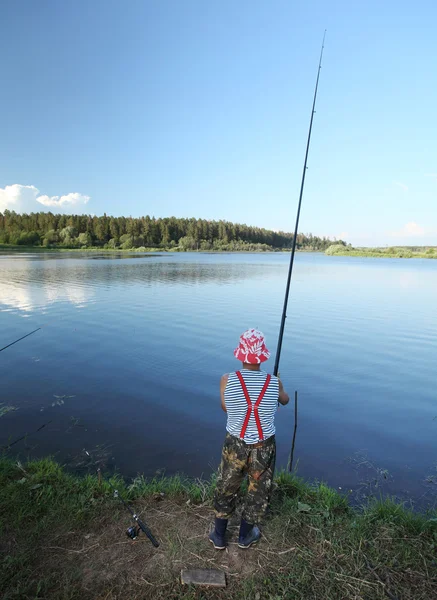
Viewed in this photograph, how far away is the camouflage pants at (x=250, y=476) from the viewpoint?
342 cm

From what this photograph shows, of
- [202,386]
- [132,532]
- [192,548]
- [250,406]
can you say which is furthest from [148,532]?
[202,386]

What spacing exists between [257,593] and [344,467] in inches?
136

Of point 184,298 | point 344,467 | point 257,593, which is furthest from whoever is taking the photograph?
point 184,298

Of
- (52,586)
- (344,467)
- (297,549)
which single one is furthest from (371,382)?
(52,586)

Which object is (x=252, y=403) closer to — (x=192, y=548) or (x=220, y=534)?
(x=220, y=534)

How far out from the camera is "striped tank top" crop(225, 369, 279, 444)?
10.9 feet

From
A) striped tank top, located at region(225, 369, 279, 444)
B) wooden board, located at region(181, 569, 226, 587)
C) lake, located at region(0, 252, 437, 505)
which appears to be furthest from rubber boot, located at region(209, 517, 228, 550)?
lake, located at region(0, 252, 437, 505)

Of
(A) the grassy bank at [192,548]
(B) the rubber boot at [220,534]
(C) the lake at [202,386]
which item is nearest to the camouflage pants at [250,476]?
(B) the rubber boot at [220,534]

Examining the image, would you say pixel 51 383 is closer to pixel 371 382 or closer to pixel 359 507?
pixel 359 507

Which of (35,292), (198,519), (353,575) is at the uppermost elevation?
(353,575)

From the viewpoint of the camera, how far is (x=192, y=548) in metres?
3.58

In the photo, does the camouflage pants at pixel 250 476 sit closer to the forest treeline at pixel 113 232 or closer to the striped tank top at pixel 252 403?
the striped tank top at pixel 252 403

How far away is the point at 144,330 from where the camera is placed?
584 inches

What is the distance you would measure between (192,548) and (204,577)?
394mm
